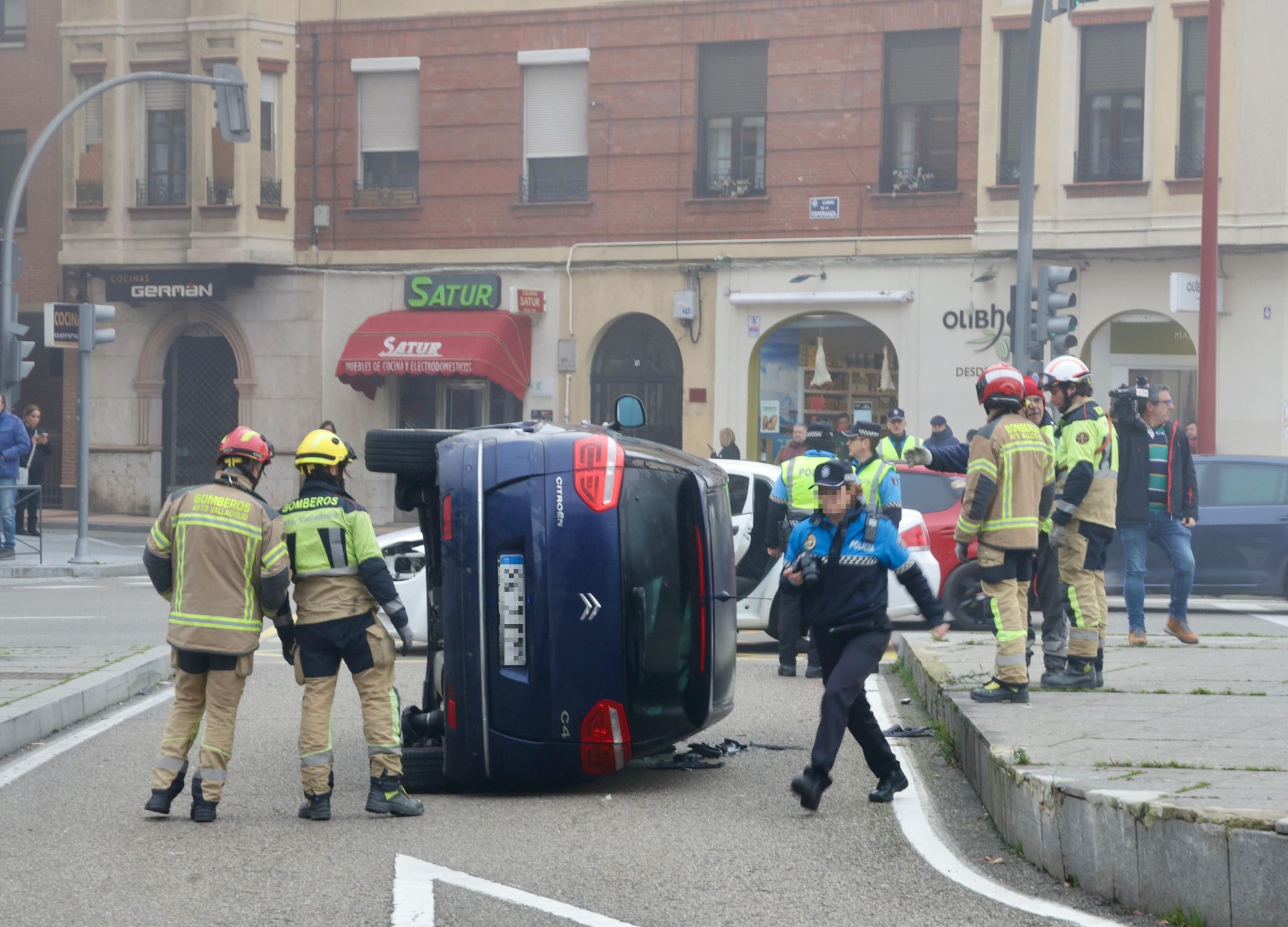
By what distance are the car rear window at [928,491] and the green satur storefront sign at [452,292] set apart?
1394 cm

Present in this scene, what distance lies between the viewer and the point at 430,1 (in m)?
28.3

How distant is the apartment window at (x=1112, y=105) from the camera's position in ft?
80.4

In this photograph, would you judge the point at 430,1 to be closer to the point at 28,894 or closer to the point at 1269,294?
the point at 1269,294

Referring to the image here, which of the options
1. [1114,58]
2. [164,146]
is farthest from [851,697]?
[164,146]

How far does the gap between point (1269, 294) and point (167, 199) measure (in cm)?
1784

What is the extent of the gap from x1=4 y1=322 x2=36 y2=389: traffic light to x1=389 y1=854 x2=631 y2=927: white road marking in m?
16.0

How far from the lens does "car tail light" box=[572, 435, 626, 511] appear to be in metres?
7.48

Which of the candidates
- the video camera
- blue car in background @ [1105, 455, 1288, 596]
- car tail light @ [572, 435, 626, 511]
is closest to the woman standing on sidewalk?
blue car in background @ [1105, 455, 1288, 596]

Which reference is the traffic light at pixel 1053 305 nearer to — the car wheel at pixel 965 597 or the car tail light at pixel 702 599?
the car wheel at pixel 965 597

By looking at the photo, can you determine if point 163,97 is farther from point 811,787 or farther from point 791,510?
point 811,787

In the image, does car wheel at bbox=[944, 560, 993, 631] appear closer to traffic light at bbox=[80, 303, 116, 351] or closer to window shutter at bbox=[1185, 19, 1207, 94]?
traffic light at bbox=[80, 303, 116, 351]

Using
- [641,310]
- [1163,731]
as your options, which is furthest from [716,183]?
[1163,731]

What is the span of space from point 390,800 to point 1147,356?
64.4 ft

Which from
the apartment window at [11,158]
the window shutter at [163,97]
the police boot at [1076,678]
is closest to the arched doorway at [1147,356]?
the window shutter at [163,97]
